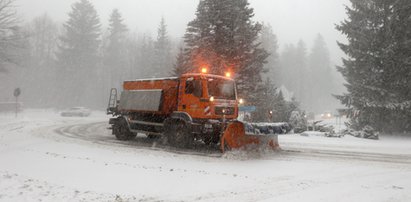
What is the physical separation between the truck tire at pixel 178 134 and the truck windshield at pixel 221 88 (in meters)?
1.80

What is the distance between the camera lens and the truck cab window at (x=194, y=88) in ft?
48.1

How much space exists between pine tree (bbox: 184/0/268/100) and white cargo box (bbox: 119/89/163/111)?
9473 millimetres

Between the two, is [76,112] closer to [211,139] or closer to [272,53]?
[211,139]

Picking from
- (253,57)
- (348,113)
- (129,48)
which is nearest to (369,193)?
(348,113)

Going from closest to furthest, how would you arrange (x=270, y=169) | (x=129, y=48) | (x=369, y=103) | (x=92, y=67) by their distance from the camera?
(x=270, y=169) < (x=369, y=103) < (x=92, y=67) < (x=129, y=48)

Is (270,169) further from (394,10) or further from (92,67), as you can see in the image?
(92,67)

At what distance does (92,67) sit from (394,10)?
4866 cm

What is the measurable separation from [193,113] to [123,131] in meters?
5.05

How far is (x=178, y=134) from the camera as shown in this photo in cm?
1516

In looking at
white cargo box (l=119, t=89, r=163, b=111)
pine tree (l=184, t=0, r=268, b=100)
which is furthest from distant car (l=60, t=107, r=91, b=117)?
white cargo box (l=119, t=89, r=163, b=111)

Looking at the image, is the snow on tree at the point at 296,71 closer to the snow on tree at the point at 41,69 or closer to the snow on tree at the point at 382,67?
the snow on tree at the point at 41,69

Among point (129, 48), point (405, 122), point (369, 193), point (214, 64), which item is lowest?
point (369, 193)

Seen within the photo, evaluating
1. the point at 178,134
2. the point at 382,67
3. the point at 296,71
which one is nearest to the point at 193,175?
the point at 178,134

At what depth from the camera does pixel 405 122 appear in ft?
78.3
